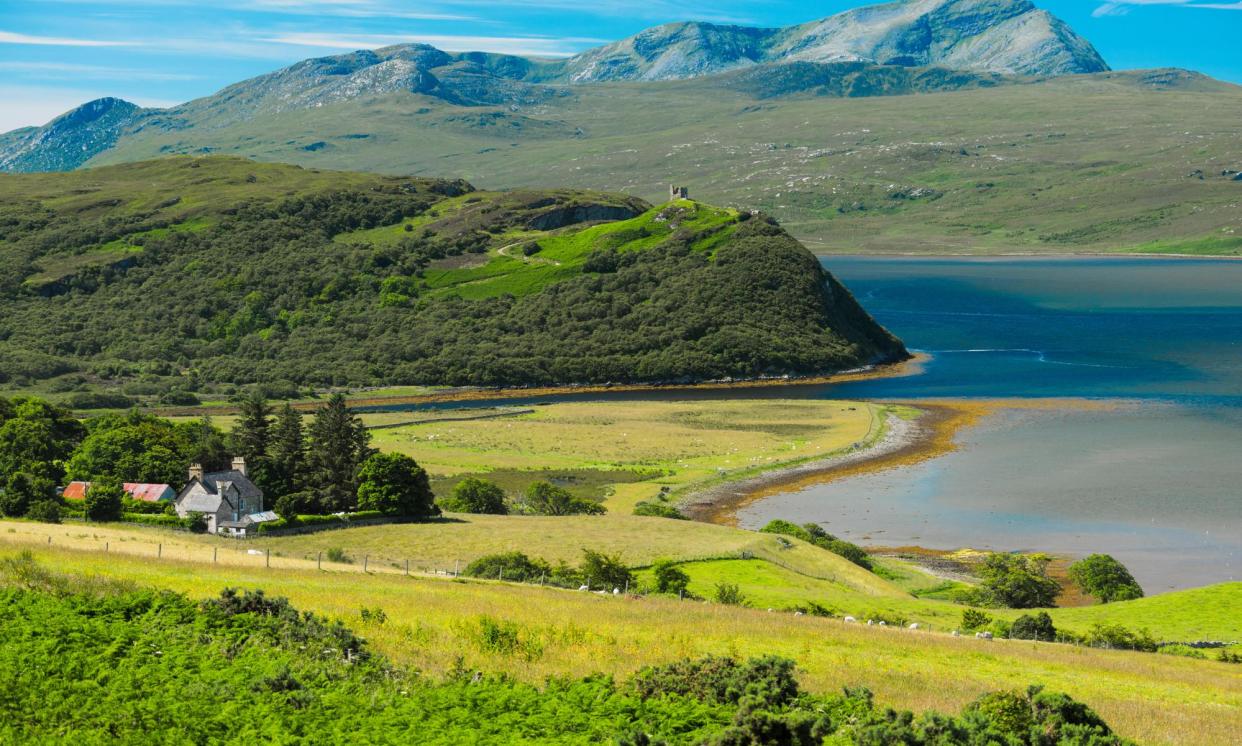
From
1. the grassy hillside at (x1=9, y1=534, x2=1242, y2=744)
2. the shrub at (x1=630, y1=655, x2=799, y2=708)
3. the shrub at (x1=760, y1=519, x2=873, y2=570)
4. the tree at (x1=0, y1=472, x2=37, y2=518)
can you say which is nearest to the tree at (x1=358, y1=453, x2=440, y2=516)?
the tree at (x1=0, y1=472, x2=37, y2=518)

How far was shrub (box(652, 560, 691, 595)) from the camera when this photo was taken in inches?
1918

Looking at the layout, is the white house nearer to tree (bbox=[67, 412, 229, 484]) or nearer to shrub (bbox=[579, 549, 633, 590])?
tree (bbox=[67, 412, 229, 484])

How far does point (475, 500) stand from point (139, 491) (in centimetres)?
1954

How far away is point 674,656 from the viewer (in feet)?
81.8

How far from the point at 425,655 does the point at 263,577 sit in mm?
12578

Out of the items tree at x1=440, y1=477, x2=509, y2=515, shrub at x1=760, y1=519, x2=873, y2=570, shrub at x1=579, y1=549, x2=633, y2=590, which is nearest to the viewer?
shrub at x1=579, y1=549, x2=633, y2=590

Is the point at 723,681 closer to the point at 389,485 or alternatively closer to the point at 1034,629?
the point at 1034,629

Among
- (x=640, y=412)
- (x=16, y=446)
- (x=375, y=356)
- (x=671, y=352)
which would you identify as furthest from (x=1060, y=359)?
(x=16, y=446)

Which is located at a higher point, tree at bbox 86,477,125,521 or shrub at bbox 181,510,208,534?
tree at bbox 86,477,125,521

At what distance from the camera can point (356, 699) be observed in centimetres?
1947

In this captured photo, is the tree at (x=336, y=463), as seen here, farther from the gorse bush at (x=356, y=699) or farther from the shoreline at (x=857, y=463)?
the gorse bush at (x=356, y=699)

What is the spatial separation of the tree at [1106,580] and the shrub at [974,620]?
1498 centimetres

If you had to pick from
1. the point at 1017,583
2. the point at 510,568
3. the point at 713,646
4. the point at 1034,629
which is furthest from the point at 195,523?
the point at 713,646

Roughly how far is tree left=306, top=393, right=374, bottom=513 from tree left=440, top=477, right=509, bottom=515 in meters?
7.59
